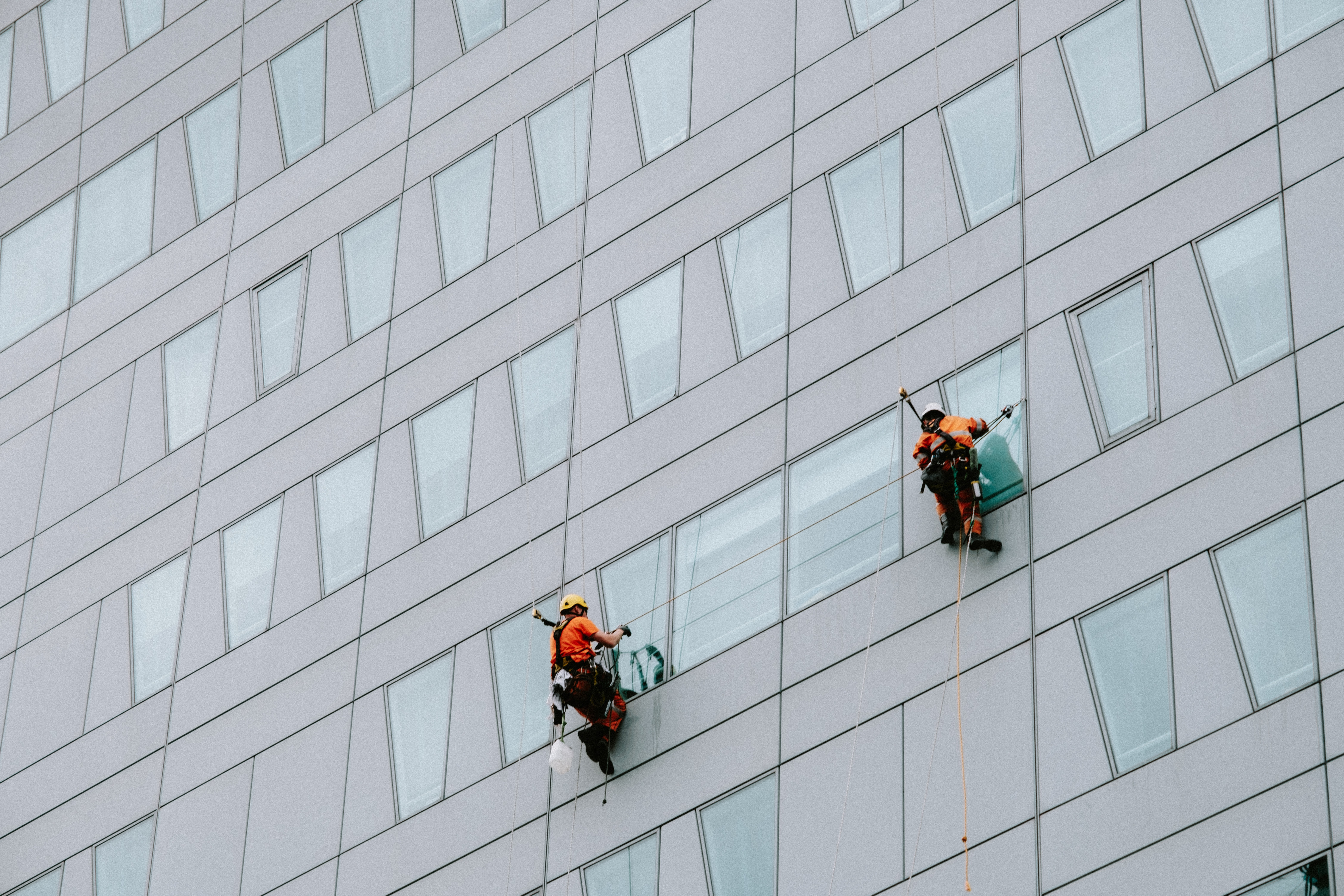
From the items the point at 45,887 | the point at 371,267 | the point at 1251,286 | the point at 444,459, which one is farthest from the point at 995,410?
the point at 45,887

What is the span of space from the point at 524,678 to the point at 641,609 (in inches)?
63.5

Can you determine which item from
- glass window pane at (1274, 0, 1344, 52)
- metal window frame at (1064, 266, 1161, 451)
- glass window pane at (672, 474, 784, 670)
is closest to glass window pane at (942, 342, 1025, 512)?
metal window frame at (1064, 266, 1161, 451)

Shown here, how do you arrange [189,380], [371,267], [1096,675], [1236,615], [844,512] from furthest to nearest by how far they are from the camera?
[189,380]
[371,267]
[844,512]
[1096,675]
[1236,615]

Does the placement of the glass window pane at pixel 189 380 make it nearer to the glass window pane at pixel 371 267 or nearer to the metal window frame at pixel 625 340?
the glass window pane at pixel 371 267

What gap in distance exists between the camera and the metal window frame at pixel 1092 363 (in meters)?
22.0

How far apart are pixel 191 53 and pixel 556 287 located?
32.0ft

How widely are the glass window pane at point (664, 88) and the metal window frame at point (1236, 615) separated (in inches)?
382

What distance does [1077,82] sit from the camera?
2428 cm

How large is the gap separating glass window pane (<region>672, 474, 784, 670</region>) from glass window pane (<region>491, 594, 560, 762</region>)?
1.59 meters

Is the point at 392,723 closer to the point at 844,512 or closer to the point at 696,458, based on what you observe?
the point at 696,458

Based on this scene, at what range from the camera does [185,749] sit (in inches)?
1102

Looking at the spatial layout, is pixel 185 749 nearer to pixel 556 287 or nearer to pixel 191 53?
pixel 556 287

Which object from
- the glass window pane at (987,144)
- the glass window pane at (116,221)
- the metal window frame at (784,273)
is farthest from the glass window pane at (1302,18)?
the glass window pane at (116,221)

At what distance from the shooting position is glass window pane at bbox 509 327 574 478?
1045 inches
